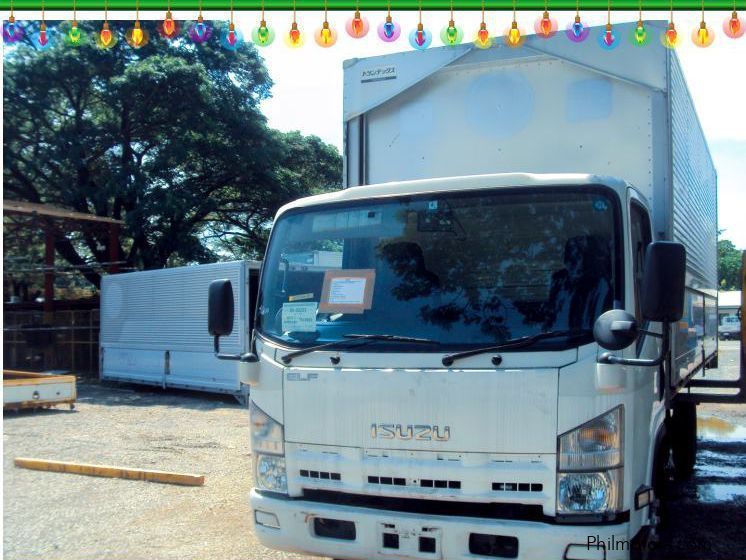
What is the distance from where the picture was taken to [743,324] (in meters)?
6.10

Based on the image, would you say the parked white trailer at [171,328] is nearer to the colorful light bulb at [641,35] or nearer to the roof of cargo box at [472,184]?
the roof of cargo box at [472,184]

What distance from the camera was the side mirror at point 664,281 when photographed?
332 cm

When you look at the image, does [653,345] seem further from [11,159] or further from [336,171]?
[336,171]

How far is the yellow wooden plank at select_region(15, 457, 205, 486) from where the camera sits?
7305 mm

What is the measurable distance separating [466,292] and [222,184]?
19371 millimetres

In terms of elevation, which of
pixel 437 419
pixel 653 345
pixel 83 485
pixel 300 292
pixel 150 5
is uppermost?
pixel 150 5

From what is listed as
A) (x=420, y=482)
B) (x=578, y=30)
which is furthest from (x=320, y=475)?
(x=578, y=30)

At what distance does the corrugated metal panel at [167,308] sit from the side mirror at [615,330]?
10248 mm

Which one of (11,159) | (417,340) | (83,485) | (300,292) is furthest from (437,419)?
(11,159)

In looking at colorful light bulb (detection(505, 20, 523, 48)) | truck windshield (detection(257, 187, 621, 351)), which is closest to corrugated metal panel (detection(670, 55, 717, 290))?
colorful light bulb (detection(505, 20, 523, 48))

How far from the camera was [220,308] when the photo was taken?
445 cm

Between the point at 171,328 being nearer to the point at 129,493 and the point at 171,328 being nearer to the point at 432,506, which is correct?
the point at 129,493

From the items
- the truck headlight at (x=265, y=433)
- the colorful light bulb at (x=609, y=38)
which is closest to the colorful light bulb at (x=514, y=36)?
the colorful light bulb at (x=609, y=38)

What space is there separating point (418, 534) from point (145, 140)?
755 inches
